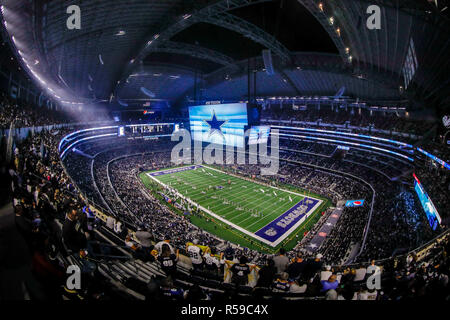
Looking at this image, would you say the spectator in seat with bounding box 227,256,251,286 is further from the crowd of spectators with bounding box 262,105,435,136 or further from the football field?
the crowd of spectators with bounding box 262,105,435,136

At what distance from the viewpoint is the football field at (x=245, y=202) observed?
74.4 feet

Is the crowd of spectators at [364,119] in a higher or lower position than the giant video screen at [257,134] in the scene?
higher

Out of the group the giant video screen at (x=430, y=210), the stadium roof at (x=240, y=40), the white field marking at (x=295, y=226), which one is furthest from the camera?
the white field marking at (x=295, y=226)

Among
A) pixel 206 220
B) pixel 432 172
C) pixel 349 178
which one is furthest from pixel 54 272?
pixel 349 178

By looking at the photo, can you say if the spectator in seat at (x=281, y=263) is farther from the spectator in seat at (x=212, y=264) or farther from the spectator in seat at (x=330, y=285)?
the spectator in seat at (x=212, y=264)

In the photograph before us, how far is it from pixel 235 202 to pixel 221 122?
1833 cm

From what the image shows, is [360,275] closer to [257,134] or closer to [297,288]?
[297,288]

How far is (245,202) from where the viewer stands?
93.5ft

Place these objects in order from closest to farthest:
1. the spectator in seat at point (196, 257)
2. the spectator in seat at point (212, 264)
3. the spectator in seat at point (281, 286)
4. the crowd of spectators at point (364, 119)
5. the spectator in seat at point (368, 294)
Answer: the spectator in seat at point (368, 294) → the spectator in seat at point (281, 286) → the spectator in seat at point (196, 257) → the spectator in seat at point (212, 264) → the crowd of spectators at point (364, 119)

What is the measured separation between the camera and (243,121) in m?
36.0

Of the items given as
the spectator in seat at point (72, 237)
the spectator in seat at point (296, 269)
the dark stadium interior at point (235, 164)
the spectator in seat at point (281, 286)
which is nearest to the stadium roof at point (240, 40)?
the dark stadium interior at point (235, 164)

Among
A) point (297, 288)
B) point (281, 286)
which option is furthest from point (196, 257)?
point (297, 288)

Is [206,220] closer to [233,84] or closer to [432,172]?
[432,172]
